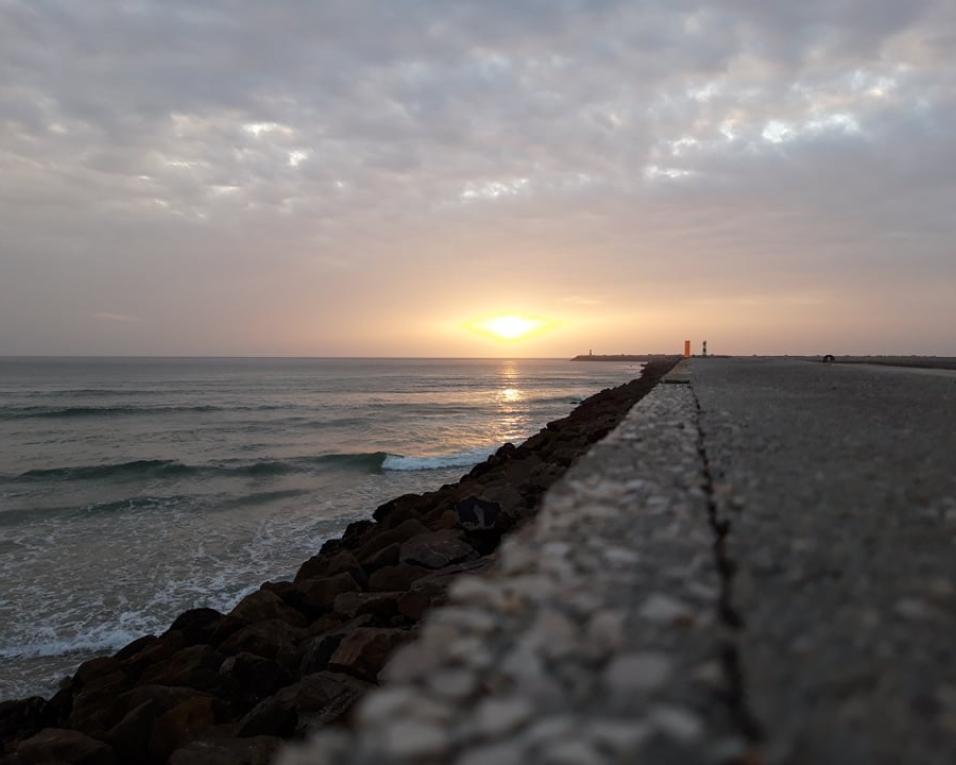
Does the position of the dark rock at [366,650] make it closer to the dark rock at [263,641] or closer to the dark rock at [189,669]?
the dark rock at [263,641]

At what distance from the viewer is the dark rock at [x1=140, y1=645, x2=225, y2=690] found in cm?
441

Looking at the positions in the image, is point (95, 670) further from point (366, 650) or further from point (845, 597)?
point (845, 597)

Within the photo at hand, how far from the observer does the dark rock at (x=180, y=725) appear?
12.0 feet

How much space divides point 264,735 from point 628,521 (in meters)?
2.81

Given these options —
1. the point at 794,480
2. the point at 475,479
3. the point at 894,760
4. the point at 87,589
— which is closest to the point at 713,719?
the point at 894,760

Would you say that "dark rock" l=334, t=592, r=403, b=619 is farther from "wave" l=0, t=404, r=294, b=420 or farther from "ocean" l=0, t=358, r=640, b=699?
"wave" l=0, t=404, r=294, b=420

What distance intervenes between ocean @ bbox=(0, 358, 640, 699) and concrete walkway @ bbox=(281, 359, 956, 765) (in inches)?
260

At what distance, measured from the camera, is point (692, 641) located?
1.23m

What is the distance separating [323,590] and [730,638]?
5495 millimetres

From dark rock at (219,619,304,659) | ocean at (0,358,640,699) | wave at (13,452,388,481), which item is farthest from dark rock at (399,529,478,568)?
wave at (13,452,388,481)

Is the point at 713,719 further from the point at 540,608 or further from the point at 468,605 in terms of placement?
the point at 468,605

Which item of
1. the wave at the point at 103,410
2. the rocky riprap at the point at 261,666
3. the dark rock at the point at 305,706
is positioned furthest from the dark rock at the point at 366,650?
the wave at the point at 103,410

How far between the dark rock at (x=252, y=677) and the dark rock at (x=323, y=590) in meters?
1.35

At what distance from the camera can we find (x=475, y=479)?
38.1ft
